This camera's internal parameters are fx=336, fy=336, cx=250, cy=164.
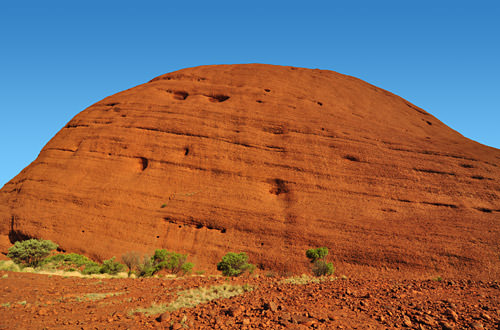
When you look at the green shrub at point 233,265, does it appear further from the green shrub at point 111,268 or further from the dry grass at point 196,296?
the dry grass at point 196,296

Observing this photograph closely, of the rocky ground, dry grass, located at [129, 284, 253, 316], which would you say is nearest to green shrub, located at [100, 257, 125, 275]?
the rocky ground

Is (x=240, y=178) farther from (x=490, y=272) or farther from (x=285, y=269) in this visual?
(x=490, y=272)

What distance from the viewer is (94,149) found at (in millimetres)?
23828

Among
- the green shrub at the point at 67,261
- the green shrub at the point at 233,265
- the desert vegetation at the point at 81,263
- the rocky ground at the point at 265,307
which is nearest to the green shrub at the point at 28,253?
the desert vegetation at the point at 81,263

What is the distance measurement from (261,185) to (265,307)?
1655 centimetres

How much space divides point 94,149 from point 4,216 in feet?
22.3

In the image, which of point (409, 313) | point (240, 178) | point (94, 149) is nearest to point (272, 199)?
point (240, 178)

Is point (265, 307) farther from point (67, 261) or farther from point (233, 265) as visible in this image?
point (67, 261)

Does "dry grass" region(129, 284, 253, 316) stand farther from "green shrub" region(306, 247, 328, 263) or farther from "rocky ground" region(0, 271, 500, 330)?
"green shrub" region(306, 247, 328, 263)

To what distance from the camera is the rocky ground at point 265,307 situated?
4777 millimetres

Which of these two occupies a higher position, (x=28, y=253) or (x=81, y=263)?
(x=28, y=253)

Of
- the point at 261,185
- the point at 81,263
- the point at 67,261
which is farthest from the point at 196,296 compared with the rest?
the point at 261,185

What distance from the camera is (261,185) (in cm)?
2183

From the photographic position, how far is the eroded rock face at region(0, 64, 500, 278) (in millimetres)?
19109
